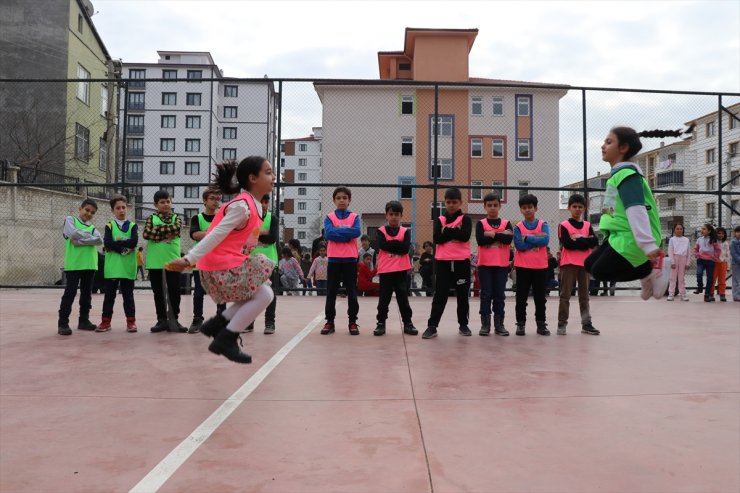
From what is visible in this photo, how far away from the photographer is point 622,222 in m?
3.16

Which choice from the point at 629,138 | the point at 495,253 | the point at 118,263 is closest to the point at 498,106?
the point at 495,253

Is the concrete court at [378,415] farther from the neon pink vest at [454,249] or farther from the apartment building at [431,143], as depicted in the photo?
the apartment building at [431,143]

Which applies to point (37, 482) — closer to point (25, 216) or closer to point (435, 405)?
point (435, 405)

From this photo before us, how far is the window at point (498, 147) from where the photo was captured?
16791mm

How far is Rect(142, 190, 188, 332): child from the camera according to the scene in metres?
7.65

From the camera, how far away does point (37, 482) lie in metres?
2.81

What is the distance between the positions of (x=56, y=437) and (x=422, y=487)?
2103 mm

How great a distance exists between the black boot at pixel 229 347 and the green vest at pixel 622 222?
215 centimetres

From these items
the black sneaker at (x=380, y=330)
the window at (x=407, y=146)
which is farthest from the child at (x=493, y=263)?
the window at (x=407, y=146)

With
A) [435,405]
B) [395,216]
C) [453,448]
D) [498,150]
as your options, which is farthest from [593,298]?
[453,448]

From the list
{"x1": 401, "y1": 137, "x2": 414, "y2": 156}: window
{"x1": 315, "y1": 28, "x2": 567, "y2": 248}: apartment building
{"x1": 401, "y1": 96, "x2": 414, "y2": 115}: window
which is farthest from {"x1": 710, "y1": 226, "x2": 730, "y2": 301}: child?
{"x1": 401, "y1": 96, "x2": 414, "y2": 115}: window

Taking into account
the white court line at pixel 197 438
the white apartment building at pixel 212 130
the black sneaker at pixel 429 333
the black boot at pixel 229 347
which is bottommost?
the white court line at pixel 197 438

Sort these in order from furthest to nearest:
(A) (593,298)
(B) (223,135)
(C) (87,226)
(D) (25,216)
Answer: (B) (223,135) → (D) (25,216) → (A) (593,298) → (C) (87,226)

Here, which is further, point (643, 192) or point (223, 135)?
point (223, 135)
